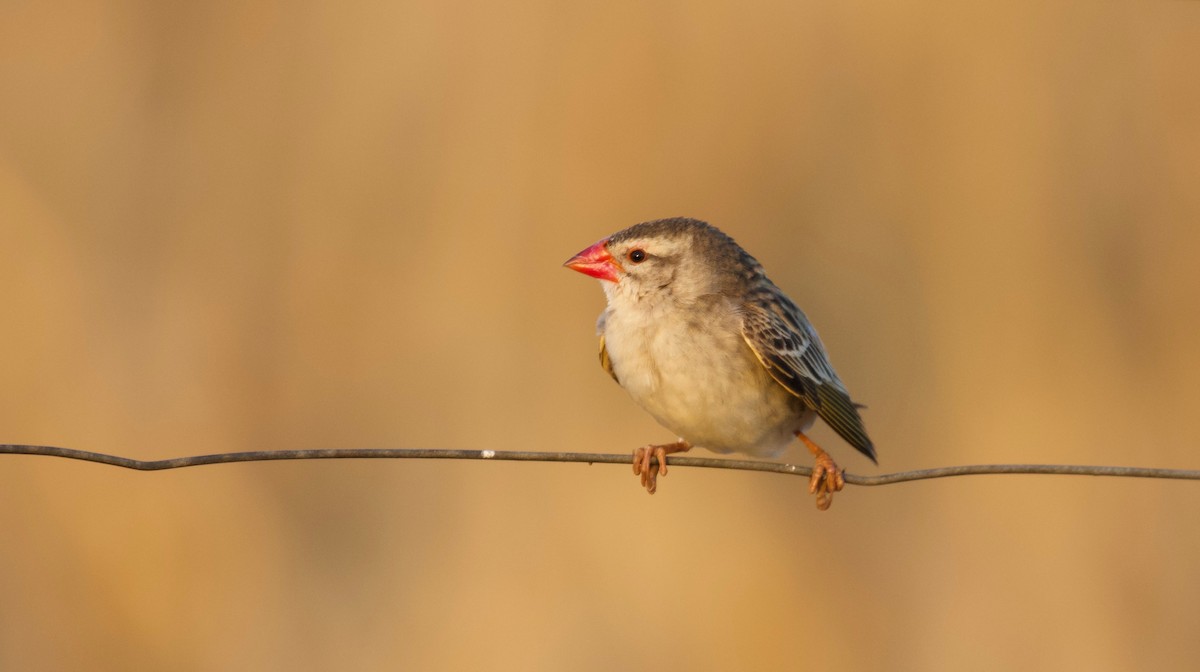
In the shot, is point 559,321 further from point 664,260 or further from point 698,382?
point 698,382

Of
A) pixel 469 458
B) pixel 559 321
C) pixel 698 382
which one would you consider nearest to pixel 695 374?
pixel 698 382

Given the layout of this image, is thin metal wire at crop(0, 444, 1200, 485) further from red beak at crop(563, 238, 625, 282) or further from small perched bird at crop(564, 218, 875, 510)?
red beak at crop(563, 238, 625, 282)

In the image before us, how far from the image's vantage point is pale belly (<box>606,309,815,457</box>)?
4758mm

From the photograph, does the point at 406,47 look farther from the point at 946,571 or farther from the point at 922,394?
the point at 946,571

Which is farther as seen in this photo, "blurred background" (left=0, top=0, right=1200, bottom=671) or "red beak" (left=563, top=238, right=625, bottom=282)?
"blurred background" (left=0, top=0, right=1200, bottom=671)

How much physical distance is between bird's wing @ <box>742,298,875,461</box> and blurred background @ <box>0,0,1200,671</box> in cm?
191

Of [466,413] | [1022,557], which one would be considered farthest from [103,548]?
[1022,557]

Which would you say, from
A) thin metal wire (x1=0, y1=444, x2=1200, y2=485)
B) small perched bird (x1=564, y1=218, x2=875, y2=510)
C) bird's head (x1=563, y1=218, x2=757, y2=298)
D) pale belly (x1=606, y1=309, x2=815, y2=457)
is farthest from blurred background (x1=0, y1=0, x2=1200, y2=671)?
thin metal wire (x1=0, y1=444, x2=1200, y2=485)

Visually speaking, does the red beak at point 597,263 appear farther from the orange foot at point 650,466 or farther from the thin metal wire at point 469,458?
the thin metal wire at point 469,458

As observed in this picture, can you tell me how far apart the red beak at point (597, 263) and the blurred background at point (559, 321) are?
1.99 metres

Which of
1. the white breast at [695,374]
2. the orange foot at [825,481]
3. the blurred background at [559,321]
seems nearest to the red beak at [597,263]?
the white breast at [695,374]

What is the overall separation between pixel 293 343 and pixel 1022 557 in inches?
163

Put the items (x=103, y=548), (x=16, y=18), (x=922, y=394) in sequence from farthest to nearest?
(x=16, y=18)
(x=922, y=394)
(x=103, y=548)

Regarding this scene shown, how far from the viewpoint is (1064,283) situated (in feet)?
23.7
